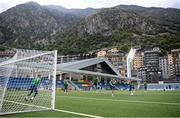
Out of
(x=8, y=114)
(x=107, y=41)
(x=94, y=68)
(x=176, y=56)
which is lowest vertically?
(x=8, y=114)

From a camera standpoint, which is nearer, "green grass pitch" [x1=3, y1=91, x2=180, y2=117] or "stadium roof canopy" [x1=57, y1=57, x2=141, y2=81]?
"green grass pitch" [x1=3, y1=91, x2=180, y2=117]

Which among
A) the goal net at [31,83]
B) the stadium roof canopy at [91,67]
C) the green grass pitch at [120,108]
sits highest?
the stadium roof canopy at [91,67]

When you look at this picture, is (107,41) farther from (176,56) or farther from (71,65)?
(71,65)

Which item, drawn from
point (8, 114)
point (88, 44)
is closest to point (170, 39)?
point (88, 44)

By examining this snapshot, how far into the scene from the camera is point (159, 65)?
641ft

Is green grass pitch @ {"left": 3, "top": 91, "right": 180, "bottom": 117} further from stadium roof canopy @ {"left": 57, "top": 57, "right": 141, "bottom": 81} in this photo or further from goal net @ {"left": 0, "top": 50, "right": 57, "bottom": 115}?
stadium roof canopy @ {"left": 57, "top": 57, "right": 141, "bottom": 81}

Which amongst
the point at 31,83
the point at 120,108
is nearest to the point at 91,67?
the point at 31,83

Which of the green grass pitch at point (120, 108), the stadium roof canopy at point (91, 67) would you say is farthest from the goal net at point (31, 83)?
the stadium roof canopy at point (91, 67)

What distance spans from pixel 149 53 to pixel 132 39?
894 inches

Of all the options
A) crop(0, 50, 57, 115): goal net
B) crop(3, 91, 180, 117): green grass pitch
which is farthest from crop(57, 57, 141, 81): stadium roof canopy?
crop(3, 91, 180, 117): green grass pitch

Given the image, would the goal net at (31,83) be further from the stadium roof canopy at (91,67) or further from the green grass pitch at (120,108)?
the stadium roof canopy at (91,67)

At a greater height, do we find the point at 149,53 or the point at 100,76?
the point at 149,53

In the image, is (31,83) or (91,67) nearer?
(31,83)

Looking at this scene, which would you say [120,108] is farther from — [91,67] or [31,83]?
[91,67]
